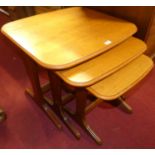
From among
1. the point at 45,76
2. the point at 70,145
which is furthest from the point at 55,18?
the point at 70,145

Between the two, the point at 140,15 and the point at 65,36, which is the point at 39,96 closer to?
the point at 65,36

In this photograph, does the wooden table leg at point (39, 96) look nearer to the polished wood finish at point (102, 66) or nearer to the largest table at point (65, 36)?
the largest table at point (65, 36)

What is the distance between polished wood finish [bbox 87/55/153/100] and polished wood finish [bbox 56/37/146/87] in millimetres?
70

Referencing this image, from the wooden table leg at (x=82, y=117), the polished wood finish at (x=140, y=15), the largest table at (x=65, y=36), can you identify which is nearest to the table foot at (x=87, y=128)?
the wooden table leg at (x=82, y=117)

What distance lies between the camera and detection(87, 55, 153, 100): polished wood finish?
80cm

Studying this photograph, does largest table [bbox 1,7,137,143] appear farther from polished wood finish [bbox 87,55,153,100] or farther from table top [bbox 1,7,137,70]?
polished wood finish [bbox 87,55,153,100]

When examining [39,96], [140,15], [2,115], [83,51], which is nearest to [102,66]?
[83,51]

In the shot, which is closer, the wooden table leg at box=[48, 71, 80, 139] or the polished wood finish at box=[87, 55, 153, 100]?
the polished wood finish at box=[87, 55, 153, 100]

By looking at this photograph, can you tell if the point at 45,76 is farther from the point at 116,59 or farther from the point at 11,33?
the point at 116,59

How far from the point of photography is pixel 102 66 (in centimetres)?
82

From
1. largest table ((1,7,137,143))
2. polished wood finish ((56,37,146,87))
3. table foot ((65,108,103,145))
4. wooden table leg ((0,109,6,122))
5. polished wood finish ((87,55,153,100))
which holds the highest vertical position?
largest table ((1,7,137,143))

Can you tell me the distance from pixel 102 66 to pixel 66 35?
0.84ft

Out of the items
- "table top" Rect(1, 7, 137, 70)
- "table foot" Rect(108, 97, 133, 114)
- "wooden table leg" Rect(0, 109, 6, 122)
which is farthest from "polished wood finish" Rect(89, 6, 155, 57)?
"wooden table leg" Rect(0, 109, 6, 122)

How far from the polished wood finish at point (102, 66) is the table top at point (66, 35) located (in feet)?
0.20
